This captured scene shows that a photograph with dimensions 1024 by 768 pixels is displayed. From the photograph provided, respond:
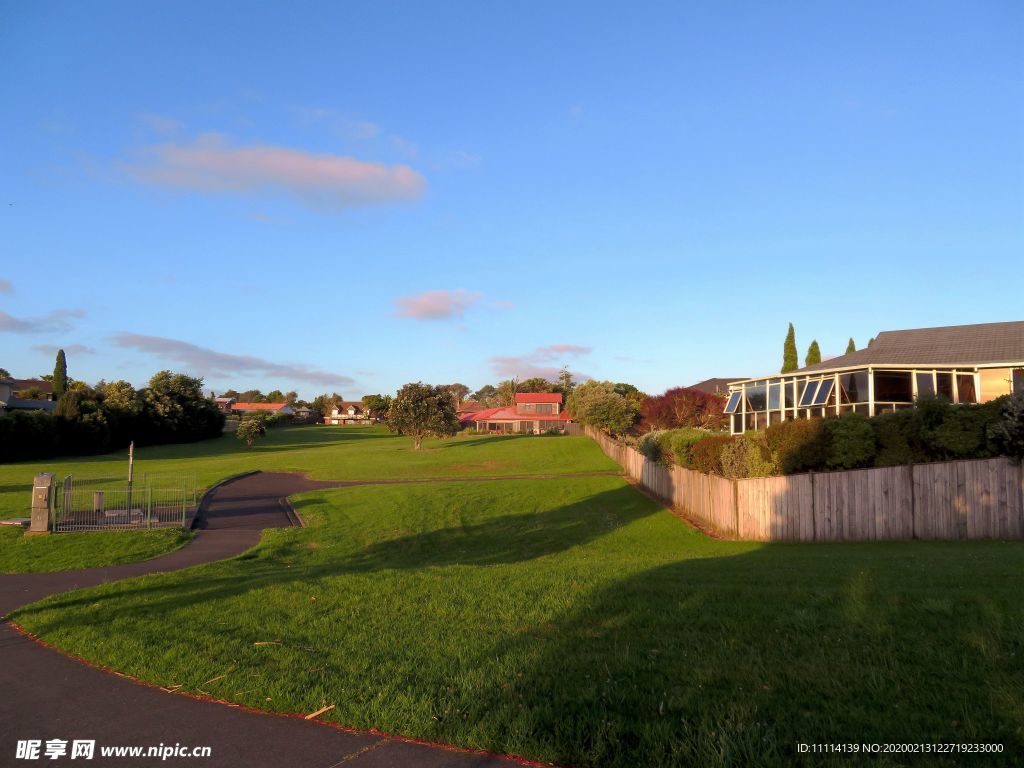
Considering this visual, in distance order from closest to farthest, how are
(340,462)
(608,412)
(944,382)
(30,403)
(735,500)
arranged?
(735,500), (944,382), (340,462), (608,412), (30,403)

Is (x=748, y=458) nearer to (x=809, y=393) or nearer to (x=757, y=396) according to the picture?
(x=809, y=393)

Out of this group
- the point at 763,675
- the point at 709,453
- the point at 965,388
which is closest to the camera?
the point at 763,675

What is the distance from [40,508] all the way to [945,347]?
3615 centimetres

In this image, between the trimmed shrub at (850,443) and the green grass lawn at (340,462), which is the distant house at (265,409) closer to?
the green grass lawn at (340,462)

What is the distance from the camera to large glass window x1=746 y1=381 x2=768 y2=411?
35.5 metres

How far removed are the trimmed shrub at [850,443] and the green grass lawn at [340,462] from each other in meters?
25.6

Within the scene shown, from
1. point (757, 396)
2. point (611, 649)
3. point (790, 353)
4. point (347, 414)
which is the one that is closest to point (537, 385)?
point (347, 414)

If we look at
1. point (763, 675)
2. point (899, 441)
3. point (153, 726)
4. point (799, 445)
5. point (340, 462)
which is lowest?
point (340, 462)

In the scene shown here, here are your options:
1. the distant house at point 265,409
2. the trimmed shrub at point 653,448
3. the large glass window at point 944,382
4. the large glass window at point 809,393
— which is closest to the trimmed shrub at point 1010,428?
the large glass window at point 944,382

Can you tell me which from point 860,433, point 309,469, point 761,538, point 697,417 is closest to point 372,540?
point 761,538

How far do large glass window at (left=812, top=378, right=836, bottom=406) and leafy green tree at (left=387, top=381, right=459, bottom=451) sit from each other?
116 ft

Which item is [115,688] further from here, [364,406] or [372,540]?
[364,406]

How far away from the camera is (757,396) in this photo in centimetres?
3600

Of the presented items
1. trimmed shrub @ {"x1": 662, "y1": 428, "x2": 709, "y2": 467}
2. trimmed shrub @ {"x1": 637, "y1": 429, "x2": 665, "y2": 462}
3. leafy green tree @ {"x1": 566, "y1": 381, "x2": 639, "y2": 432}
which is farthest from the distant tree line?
trimmed shrub @ {"x1": 662, "y1": 428, "x2": 709, "y2": 467}
